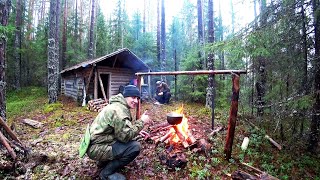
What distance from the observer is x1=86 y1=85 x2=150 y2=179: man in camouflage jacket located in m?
4.01

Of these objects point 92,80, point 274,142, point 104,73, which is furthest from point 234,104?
point 92,80

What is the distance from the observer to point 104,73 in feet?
51.5

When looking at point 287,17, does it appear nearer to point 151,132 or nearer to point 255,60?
point 255,60

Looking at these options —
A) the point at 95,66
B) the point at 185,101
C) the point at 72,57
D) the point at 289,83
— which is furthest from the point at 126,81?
the point at 289,83

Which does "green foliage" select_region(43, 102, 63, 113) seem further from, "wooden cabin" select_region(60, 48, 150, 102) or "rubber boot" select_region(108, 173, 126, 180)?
"rubber boot" select_region(108, 173, 126, 180)

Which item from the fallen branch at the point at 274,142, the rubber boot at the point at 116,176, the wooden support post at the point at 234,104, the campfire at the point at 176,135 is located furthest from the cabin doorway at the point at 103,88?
the wooden support post at the point at 234,104

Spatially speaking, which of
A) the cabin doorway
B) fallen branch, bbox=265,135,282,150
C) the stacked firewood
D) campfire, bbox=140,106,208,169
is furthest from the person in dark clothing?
fallen branch, bbox=265,135,282,150

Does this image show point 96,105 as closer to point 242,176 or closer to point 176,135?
point 176,135

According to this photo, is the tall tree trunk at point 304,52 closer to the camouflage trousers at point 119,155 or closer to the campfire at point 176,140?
the campfire at point 176,140

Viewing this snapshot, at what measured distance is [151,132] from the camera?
22.5 feet

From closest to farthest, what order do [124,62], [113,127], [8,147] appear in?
[113,127]
[8,147]
[124,62]

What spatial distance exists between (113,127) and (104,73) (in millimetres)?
12237

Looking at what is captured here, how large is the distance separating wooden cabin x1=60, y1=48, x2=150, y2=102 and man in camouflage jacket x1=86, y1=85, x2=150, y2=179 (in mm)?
10370

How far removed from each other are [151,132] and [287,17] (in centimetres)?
526
